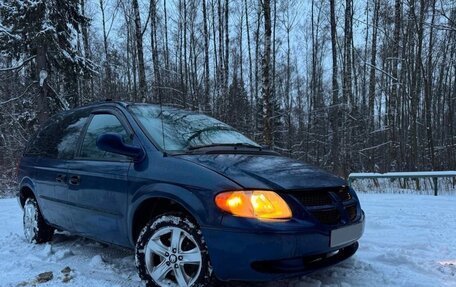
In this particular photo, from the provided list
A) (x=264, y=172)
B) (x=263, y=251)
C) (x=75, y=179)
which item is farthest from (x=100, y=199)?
(x=263, y=251)

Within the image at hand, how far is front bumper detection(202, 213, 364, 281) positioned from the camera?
2.97 m

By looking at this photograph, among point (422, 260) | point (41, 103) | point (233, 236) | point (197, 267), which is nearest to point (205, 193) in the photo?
point (233, 236)

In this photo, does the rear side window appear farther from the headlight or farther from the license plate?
the license plate

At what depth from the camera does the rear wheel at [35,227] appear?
533 cm

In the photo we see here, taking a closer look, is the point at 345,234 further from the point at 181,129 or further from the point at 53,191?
the point at 53,191

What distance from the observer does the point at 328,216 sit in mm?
3264

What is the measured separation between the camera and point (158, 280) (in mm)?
3434

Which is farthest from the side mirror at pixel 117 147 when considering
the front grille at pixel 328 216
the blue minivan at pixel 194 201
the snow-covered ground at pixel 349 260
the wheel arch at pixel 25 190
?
the wheel arch at pixel 25 190

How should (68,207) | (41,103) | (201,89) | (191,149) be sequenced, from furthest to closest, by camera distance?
(201,89) < (41,103) < (68,207) < (191,149)

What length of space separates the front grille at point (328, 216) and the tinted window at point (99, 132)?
191 centimetres

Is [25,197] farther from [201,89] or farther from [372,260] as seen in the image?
[201,89]

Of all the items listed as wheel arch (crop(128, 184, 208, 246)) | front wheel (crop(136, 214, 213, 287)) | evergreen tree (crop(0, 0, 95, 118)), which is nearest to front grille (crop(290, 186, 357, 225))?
wheel arch (crop(128, 184, 208, 246))

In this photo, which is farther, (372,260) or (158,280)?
(372,260)

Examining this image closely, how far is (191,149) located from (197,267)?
1074mm
